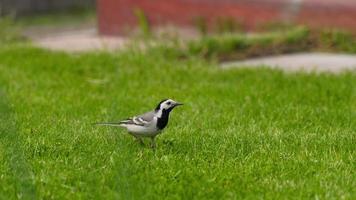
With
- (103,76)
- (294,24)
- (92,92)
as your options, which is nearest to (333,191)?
(92,92)

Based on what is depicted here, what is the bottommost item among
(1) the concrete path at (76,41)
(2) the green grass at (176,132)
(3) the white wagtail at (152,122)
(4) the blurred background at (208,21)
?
(1) the concrete path at (76,41)

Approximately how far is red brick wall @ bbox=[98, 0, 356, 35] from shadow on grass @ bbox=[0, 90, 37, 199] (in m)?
6.01

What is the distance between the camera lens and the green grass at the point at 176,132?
570cm

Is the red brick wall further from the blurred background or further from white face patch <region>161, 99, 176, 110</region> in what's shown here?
white face patch <region>161, 99, 176, 110</region>

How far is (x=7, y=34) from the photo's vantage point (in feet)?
44.7

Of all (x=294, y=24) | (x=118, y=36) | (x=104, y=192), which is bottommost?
(x=118, y=36)

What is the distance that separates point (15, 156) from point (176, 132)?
1.54m

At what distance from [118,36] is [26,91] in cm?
603

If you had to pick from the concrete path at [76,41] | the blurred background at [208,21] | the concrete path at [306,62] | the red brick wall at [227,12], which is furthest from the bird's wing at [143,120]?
the red brick wall at [227,12]

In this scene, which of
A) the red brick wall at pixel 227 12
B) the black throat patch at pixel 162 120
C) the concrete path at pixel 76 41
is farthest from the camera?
the concrete path at pixel 76 41

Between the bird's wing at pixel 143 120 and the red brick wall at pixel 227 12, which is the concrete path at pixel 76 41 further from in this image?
the bird's wing at pixel 143 120

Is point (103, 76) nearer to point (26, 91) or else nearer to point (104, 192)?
point (26, 91)

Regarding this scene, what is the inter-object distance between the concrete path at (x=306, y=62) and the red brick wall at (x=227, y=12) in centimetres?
100

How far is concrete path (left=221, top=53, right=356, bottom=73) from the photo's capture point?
10.8m
